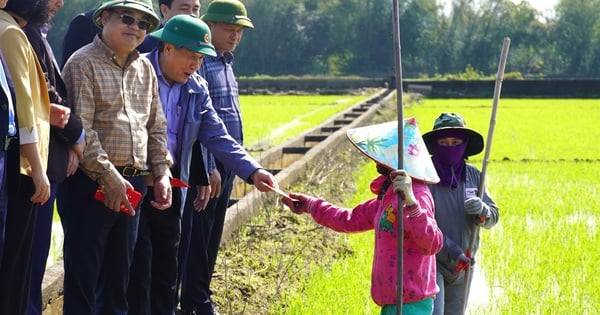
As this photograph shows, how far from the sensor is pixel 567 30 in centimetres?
6888

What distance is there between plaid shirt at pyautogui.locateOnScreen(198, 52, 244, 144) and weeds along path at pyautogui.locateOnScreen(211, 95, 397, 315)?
0.77 metres

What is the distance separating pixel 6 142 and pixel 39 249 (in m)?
0.58

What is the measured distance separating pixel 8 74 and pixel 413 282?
5.07ft

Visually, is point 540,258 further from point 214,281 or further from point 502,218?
point 214,281

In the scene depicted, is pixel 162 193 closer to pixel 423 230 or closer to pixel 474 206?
pixel 423 230

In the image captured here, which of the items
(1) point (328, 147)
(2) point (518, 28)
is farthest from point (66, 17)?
(1) point (328, 147)

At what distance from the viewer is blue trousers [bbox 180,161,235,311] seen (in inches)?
169

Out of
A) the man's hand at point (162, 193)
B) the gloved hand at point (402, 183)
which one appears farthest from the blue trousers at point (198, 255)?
the gloved hand at point (402, 183)

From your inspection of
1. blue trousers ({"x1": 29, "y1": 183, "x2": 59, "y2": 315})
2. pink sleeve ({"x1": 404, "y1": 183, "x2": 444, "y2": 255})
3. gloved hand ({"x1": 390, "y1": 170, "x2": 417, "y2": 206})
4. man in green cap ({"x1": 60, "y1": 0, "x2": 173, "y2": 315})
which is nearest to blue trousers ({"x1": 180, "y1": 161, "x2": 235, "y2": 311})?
man in green cap ({"x1": 60, "y1": 0, "x2": 173, "y2": 315})

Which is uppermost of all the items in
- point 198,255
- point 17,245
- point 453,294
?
point 17,245

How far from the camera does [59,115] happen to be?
10.4 feet

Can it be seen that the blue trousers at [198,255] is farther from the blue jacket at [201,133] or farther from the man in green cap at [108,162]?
the man in green cap at [108,162]

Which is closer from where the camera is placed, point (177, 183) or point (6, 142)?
point (6, 142)

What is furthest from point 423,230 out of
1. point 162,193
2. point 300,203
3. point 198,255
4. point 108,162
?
point 198,255
